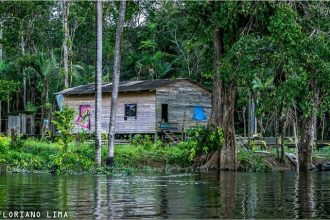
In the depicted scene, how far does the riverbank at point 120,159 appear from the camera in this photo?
27562 millimetres

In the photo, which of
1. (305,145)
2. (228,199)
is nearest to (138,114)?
(305,145)

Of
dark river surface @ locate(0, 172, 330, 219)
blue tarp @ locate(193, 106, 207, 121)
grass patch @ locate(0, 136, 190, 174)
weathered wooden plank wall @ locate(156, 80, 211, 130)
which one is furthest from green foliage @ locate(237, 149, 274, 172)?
blue tarp @ locate(193, 106, 207, 121)

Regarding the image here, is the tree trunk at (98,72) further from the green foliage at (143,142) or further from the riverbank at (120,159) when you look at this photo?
the green foliage at (143,142)

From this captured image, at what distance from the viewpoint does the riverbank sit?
27.6m

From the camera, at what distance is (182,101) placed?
45.8 m

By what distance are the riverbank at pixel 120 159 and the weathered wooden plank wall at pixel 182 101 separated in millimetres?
10838

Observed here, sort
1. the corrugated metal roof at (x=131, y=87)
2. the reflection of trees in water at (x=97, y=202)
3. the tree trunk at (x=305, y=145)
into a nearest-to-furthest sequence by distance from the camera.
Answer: the reflection of trees in water at (x=97, y=202), the tree trunk at (x=305, y=145), the corrugated metal roof at (x=131, y=87)

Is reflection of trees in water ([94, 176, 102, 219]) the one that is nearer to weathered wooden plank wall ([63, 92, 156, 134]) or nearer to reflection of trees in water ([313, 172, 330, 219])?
reflection of trees in water ([313, 172, 330, 219])

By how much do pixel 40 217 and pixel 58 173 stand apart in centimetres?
1598

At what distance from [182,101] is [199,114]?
1.99 m

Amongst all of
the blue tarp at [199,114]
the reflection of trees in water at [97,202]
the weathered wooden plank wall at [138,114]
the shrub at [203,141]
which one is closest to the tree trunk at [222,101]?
the shrub at [203,141]

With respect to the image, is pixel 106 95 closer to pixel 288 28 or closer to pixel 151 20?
pixel 151 20

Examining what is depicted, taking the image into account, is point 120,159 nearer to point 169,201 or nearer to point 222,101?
point 222,101

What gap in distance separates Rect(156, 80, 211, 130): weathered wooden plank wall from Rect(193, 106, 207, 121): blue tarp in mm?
228
